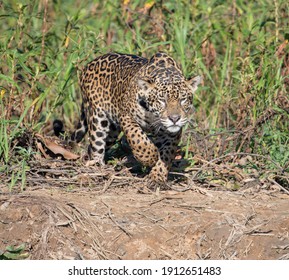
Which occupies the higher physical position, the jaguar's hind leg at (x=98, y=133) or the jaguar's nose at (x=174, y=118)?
the jaguar's nose at (x=174, y=118)

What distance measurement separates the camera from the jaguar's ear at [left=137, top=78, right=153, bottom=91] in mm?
8336

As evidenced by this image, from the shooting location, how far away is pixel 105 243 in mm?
7406

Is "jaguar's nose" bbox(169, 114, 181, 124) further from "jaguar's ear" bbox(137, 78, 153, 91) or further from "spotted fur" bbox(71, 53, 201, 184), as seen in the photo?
"jaguar's ear" bbox(137, 78, 153, 91)

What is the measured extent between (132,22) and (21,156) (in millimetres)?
2864

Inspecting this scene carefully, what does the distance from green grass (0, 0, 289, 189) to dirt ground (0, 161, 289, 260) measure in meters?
0.62

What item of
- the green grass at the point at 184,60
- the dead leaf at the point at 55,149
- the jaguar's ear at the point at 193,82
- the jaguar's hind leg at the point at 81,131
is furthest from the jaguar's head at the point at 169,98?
the jaguar's hind leg at the point at 81,131

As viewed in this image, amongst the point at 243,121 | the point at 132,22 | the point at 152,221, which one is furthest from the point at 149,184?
the point at 132,22

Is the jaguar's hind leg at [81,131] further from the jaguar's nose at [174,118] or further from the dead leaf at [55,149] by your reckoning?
the jaguar's nose at [174,118]

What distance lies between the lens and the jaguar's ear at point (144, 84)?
8.34 metres

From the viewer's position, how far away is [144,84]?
8.37 metres

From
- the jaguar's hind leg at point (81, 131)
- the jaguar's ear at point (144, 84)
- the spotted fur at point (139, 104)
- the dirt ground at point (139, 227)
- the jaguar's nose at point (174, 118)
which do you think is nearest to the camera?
the dirt ground at point (139, 227)

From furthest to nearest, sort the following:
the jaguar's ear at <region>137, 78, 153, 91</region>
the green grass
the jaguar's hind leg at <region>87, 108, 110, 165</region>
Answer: the jaguar's hind leg at <region>87, 108, 110, 165</region> < the green grass < the jaguar's ear at <region>137, 78, 153, 91</region>

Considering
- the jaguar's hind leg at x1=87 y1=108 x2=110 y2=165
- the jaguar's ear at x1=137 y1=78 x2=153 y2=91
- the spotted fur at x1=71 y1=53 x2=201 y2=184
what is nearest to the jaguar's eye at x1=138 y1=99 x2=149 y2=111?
the spotted fur at x1=71 y1=53 x2=201 y2=184

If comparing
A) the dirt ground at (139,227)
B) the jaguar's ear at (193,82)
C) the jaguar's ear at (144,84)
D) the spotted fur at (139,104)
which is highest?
the jaguar's ear at (193,82)
